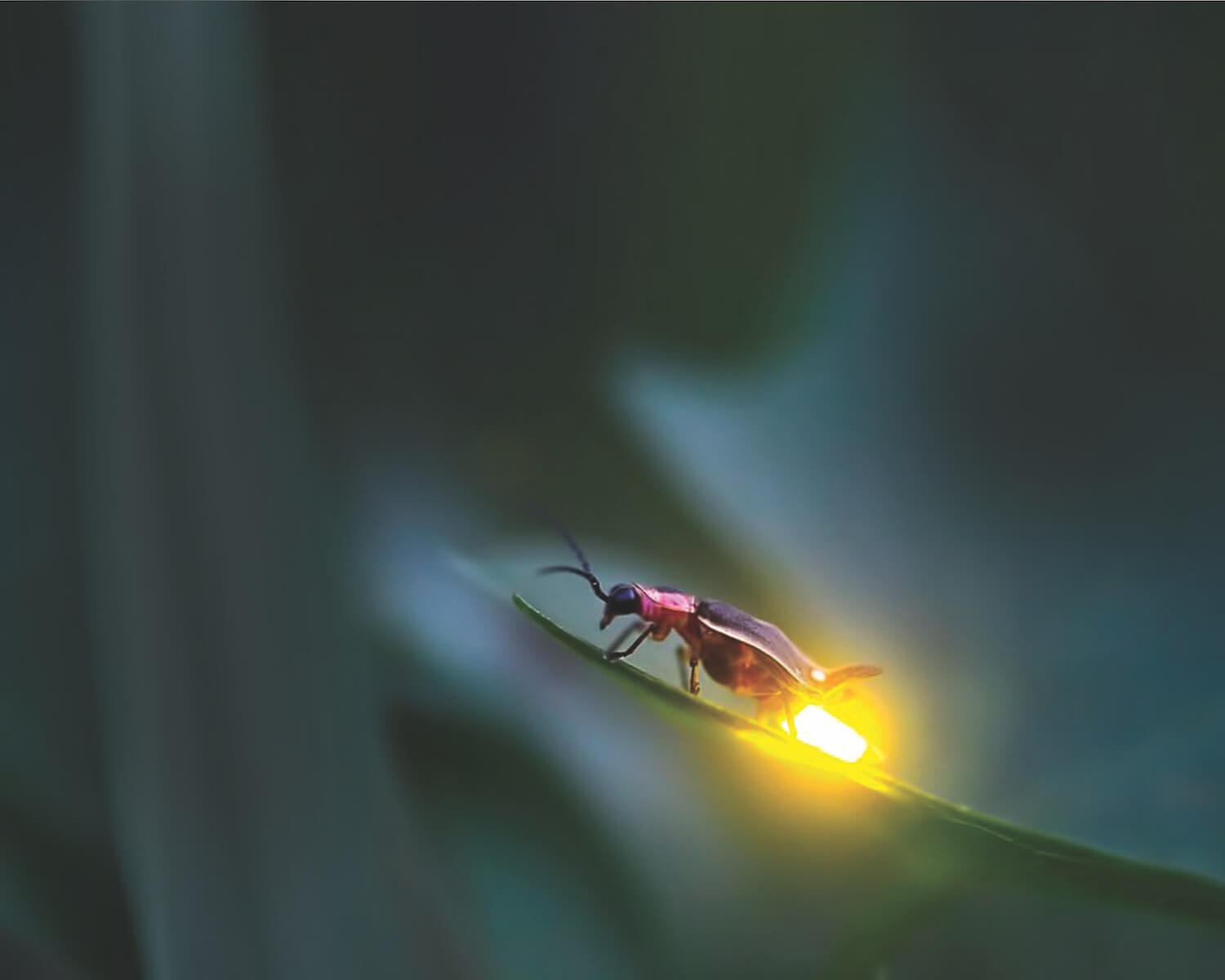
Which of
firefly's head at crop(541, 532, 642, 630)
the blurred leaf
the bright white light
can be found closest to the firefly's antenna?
firefly's head at crop(541, 532, 642, 630)

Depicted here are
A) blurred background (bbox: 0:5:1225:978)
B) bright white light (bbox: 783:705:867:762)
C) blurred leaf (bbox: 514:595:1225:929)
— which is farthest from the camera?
bright white light (bbox: 783:705:867:762)

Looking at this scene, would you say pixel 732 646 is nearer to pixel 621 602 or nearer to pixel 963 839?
pixel 621 602

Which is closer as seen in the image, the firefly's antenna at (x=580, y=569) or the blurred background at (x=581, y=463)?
the blurred background at (x=581, y=463)

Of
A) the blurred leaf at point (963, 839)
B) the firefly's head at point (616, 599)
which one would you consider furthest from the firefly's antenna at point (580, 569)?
the blurred leaf at point (963, 839)

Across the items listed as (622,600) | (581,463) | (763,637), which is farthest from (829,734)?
(581,463)

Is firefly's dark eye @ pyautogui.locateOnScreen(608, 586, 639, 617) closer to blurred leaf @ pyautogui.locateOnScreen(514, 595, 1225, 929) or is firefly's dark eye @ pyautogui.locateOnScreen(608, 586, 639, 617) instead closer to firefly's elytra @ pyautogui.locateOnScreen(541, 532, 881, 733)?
firefly's elytra @ pyautogui.locateOnScreen(541, 532, 881, 733)

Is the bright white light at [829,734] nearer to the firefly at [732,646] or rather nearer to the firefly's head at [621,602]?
the firefly at [732,646]
